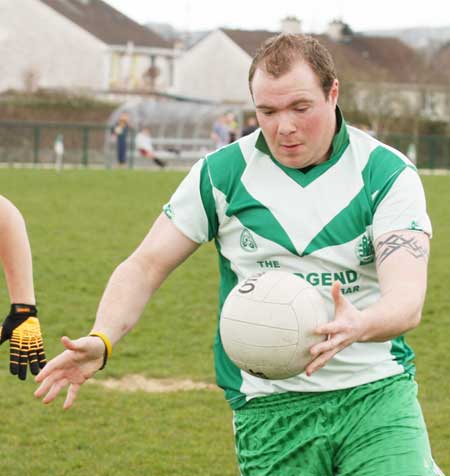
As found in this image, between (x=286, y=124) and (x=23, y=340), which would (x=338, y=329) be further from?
(x=23, y=340)

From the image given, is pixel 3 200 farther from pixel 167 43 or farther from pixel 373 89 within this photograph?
pixel 167 43

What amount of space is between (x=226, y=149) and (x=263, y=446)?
Result: 1.19 m

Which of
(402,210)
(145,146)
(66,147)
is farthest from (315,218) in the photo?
(66,147)

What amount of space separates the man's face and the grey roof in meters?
67.2

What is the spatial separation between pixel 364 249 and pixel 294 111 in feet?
2.00

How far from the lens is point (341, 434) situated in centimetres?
403

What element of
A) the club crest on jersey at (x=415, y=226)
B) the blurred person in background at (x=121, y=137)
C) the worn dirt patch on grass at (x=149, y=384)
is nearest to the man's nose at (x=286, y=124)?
the club crest on jersey at (x=415, y=226)

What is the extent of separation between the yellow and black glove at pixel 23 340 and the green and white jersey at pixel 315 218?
1.36 m

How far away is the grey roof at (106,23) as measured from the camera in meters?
71.0

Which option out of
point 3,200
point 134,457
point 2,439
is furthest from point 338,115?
point 2,439

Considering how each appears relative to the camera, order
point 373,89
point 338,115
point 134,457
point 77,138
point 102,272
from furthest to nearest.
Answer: point 373,89 → point 77,138 → point 102,272 → point 134,457 → point 338,115

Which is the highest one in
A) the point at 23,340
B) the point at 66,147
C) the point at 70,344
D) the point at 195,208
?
the point at 195,208

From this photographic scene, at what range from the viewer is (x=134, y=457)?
661 centimetres

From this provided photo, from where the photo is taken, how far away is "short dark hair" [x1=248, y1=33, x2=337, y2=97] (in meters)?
3.81
